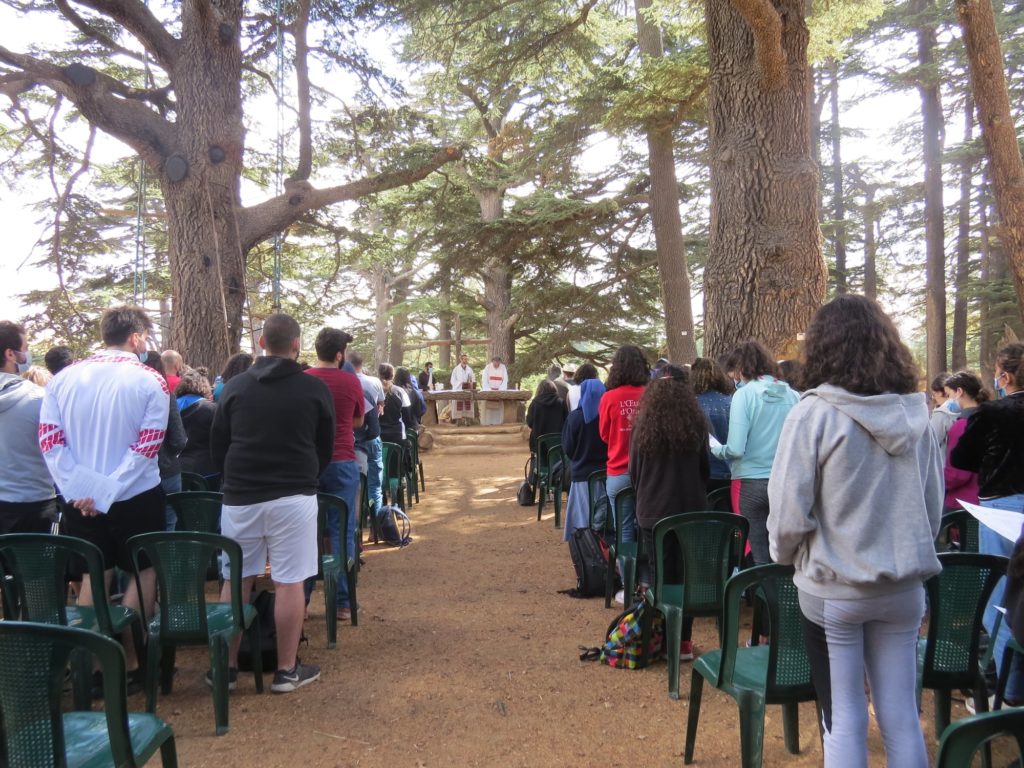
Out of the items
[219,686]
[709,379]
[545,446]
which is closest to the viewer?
[219,686]

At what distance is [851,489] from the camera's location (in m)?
2.10

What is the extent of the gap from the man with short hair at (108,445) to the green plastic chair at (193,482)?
168cm

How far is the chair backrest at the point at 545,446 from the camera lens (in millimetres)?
9004

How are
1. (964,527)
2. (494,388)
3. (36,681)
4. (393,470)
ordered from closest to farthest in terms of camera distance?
(36,681) → (964,527) → (393,470) → (494,388)

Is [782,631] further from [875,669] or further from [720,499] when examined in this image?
[720,499]

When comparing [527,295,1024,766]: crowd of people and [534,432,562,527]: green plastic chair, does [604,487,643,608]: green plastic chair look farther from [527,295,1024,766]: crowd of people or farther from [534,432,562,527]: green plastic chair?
[534,432,562,527]: green plastic chair

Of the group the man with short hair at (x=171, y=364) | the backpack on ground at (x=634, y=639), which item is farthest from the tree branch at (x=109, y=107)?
the backpack on ground at (x=634, y=639)

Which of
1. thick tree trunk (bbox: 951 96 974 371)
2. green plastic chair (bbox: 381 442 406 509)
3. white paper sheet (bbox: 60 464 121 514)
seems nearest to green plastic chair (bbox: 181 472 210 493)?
white paper sheet (bbox: 60 464 121 514)

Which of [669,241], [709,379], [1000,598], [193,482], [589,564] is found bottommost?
[589,564]

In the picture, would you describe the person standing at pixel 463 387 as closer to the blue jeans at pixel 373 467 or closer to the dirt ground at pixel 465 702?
the blue jeans at pixel 373 467

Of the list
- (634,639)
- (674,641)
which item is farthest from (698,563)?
(634,639)

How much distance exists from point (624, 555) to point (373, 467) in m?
3.11

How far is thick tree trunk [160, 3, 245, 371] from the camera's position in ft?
32.9

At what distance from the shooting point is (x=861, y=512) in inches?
82.6
